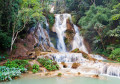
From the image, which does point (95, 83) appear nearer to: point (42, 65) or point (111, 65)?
point (111, 65)

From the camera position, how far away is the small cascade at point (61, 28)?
19.8 m

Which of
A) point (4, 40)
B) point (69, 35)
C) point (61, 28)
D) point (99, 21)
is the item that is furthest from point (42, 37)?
point (99, 21)

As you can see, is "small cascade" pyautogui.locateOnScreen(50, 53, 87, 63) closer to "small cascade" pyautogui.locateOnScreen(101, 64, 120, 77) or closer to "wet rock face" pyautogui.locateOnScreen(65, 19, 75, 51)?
"small cascade" pyautogui.locateOnScreen(101, 64, 120, 77)

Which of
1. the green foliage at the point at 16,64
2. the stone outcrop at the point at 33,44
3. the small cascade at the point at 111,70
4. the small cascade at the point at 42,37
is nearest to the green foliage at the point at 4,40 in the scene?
the stone outcrop at the point at 33,44

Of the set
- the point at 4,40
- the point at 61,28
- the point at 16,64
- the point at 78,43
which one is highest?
the point at 61,28

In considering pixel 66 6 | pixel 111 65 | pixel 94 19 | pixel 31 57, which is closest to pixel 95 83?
pixel 111 65

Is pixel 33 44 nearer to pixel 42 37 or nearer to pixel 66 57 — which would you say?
pixel 42 37

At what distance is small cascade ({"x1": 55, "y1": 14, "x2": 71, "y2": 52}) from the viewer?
64.9ft

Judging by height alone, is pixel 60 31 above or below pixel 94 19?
below

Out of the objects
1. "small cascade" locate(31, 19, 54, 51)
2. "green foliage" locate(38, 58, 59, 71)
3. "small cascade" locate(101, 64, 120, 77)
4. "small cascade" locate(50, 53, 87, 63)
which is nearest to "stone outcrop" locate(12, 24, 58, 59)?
"small cascade" locate(31, 19, 54, 51)

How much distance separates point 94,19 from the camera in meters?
18.0

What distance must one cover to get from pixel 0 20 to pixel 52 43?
383 inches

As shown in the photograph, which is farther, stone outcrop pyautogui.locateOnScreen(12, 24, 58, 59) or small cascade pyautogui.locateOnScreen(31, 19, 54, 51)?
small cascade pyautogui.locateOnScreen(31, 19, 54, 51)

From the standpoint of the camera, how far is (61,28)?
72.4 feet
